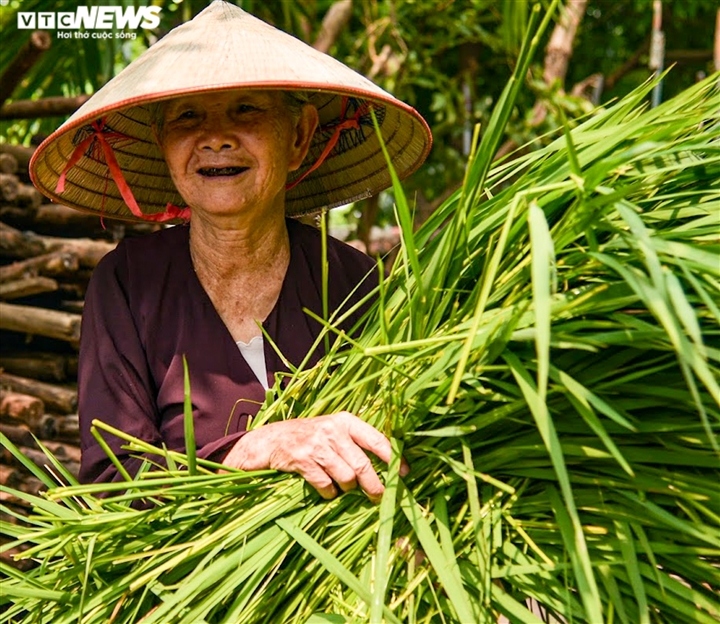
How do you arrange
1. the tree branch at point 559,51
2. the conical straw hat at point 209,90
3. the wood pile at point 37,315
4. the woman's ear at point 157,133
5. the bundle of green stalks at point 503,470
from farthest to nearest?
the tree branch at point 559,51
the wood pile at point 37,315
the woman's ear at point 157,133
the conical straw hat at point 209,90
the bundle of green stalks at point 503,470

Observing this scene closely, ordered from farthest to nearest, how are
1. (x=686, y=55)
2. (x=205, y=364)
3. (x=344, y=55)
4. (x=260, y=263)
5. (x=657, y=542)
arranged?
(x=686, y=55)
(x=344, y=55)
(x=260, y=263)
(x=205, y=364)
(x=657, y=542)

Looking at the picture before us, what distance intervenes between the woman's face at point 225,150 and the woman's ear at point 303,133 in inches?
4.1

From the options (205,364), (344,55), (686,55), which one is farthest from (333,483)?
(686,55)

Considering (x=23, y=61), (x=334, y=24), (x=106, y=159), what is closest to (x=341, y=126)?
(x=106, y=159)

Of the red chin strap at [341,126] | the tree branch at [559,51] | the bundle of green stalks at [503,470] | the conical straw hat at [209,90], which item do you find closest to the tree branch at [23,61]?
the conical straw hat at [209,90]

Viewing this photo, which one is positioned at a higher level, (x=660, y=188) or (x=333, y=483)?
(x=660, y=188)

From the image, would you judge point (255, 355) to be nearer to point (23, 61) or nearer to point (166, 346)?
point (166, 346)

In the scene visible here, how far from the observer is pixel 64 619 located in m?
1.17

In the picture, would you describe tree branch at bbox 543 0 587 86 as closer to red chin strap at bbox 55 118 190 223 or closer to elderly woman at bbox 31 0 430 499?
elderly woman at bbox 31 0 430 499

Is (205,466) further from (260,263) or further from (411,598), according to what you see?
(260,263)

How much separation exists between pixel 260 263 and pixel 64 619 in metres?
0.75

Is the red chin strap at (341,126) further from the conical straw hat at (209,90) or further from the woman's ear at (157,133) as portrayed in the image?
the woman's ear at (157,133)

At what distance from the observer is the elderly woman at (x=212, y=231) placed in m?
1.52

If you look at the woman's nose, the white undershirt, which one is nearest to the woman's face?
the woman's nose
